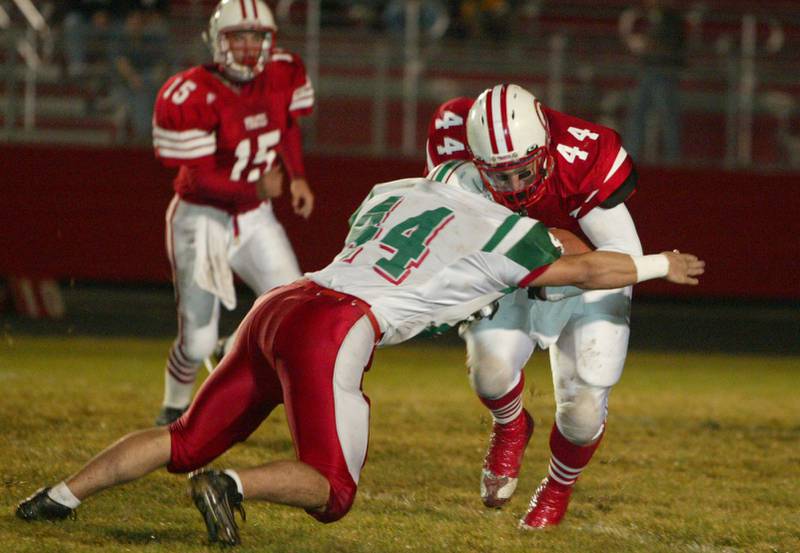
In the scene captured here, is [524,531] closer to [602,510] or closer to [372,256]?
[602,510]

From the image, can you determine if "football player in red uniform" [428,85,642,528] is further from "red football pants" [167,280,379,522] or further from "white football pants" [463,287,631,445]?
"red football pants" [167,280,379,522]

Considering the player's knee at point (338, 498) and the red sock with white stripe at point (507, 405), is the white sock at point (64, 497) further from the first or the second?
the red sock with white stripe at point (507, 405)

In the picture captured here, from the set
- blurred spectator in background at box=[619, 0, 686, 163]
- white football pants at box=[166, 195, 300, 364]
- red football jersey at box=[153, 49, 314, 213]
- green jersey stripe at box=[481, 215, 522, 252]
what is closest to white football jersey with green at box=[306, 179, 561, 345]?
green jersey stripe at box=[481, 215, 522, 252]

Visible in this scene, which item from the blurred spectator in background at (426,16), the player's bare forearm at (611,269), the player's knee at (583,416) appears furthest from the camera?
the blurred spectator in background at (426,16)

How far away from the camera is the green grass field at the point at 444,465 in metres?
4.20

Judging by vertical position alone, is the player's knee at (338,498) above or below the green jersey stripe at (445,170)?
below

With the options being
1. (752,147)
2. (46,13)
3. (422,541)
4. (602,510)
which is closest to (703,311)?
(752,147)

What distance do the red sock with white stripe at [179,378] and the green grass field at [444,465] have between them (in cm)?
19

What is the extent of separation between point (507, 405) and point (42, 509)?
161cm

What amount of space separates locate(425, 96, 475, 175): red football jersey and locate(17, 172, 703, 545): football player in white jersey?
2.23 ft

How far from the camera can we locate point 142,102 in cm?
1041

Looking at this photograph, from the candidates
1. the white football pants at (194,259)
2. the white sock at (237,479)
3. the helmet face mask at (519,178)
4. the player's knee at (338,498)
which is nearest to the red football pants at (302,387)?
the player's knee at (338,498)

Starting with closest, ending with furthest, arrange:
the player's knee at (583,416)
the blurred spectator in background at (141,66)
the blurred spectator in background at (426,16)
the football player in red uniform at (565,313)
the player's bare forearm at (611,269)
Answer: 1. the player's bare forearm at (611,269)
2. the football player in red uniform at (565,313)
3. the player's knee at (583,416)
4. the blurred spectator in background at (141,66)
5. the blurred spectator in background at (426,16)

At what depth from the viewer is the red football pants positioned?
368 cm
